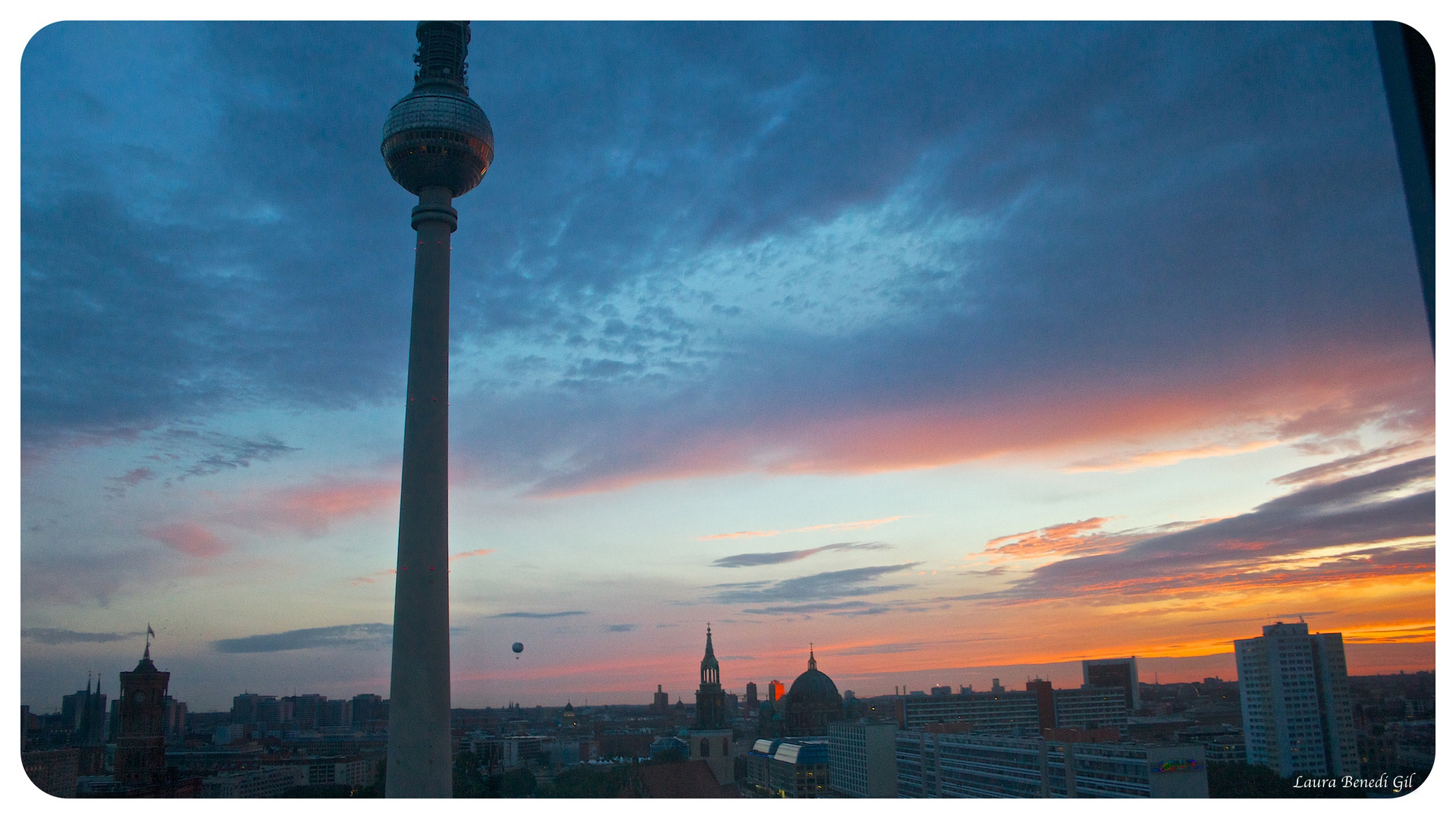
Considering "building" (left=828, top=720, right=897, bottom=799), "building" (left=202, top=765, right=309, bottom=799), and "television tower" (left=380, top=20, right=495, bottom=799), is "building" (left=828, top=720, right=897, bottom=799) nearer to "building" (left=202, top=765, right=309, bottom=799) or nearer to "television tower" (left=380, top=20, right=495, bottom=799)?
"building" (left=202, top=765, right=309, bottom=799)

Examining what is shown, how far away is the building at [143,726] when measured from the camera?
21656 mm

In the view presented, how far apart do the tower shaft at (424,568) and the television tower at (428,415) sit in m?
0.02

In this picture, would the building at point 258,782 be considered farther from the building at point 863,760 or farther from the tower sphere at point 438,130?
the building at point 863,760

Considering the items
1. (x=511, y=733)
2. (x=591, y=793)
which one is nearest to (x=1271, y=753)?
→ (x=591, y=793)

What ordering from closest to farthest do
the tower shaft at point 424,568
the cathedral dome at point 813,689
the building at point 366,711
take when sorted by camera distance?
the tower shaft at point 424,568
the building at point 366,711
the cathedral dome at point 813,689

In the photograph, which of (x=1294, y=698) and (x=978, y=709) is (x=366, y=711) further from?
(x=978, y=709)

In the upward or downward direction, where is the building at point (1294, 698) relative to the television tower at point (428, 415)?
downward

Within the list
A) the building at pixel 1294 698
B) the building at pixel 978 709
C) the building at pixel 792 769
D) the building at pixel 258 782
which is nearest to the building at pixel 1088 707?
the building at pixel 978 709

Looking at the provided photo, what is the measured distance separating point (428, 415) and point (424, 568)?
3.68 meters

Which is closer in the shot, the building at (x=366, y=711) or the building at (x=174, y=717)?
the building at (x=174, y=717)

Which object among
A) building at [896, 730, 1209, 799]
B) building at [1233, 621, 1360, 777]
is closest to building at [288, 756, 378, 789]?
building at [896, 730, 1209, 799]

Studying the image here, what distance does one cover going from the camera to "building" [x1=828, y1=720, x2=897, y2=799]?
3800 cm

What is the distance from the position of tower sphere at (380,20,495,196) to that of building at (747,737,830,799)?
27090 mm

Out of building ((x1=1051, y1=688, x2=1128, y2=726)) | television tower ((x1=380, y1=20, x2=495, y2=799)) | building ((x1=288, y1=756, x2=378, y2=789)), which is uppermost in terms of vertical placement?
television tower ((x1=380, y1=20, x2=495, y2=799))
